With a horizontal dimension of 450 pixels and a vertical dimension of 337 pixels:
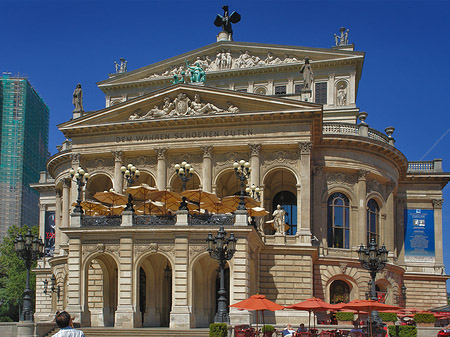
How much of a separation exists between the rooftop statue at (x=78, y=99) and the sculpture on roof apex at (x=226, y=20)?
54.0 ft

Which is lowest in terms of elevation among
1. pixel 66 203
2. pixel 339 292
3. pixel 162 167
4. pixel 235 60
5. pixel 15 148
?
pixel 339 292

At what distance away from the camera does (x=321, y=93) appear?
5781 cm

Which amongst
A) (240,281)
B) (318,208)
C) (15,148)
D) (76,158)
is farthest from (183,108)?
(15,148)

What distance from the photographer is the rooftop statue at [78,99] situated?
52.9 m

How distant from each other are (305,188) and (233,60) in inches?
732

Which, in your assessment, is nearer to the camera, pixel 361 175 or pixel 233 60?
pixel 361 175

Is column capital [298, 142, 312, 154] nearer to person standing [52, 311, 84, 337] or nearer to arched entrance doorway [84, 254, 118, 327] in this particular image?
arched entrance doorway [84, 254, 118, 327]

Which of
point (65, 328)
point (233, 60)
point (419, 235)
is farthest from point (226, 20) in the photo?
point (65, 328)

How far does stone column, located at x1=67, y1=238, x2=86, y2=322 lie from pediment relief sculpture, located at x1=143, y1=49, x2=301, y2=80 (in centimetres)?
2501

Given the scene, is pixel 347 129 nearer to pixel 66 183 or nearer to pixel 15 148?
pixel 66 183

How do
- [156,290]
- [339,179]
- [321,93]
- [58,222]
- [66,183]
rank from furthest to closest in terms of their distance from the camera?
1. [58,222]
2. [321,93]
3. [66,183]
4. [339,179]
5. [156,290]

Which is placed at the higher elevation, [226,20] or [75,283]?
[226,20]

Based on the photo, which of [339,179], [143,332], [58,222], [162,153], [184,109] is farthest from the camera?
[58,222]

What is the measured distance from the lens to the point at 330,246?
50344mm
